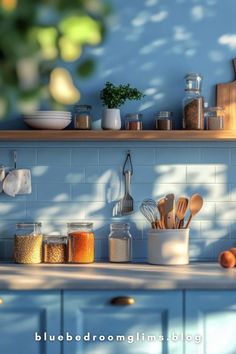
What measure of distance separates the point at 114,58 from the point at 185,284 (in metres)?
1.35

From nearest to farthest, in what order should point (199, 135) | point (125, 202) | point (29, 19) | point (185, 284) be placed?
point (29, 19), point (185, 284), point (199, 135), point (125, 202)

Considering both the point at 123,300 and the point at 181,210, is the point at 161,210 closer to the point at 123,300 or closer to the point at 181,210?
the point at 181,210

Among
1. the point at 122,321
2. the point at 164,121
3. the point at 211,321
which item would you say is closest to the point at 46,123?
the point at 164,121

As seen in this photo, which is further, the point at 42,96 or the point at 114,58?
the point at 114,58

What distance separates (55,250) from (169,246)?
583 millimetres

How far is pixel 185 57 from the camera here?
3.44 metres

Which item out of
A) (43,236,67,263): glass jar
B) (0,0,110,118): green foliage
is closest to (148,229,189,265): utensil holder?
(43,236,67,263): glass jar

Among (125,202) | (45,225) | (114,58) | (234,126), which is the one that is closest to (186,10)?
(114,58)

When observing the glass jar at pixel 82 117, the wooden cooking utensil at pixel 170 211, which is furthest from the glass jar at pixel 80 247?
the glass jar at pixel 82 117

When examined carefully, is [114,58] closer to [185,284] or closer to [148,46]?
[148,46]

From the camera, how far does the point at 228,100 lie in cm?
339

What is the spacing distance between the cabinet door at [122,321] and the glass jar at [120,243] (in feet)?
1.90

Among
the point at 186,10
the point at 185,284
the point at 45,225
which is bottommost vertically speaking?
the point at 185,284

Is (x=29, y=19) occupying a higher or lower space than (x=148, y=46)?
lower
